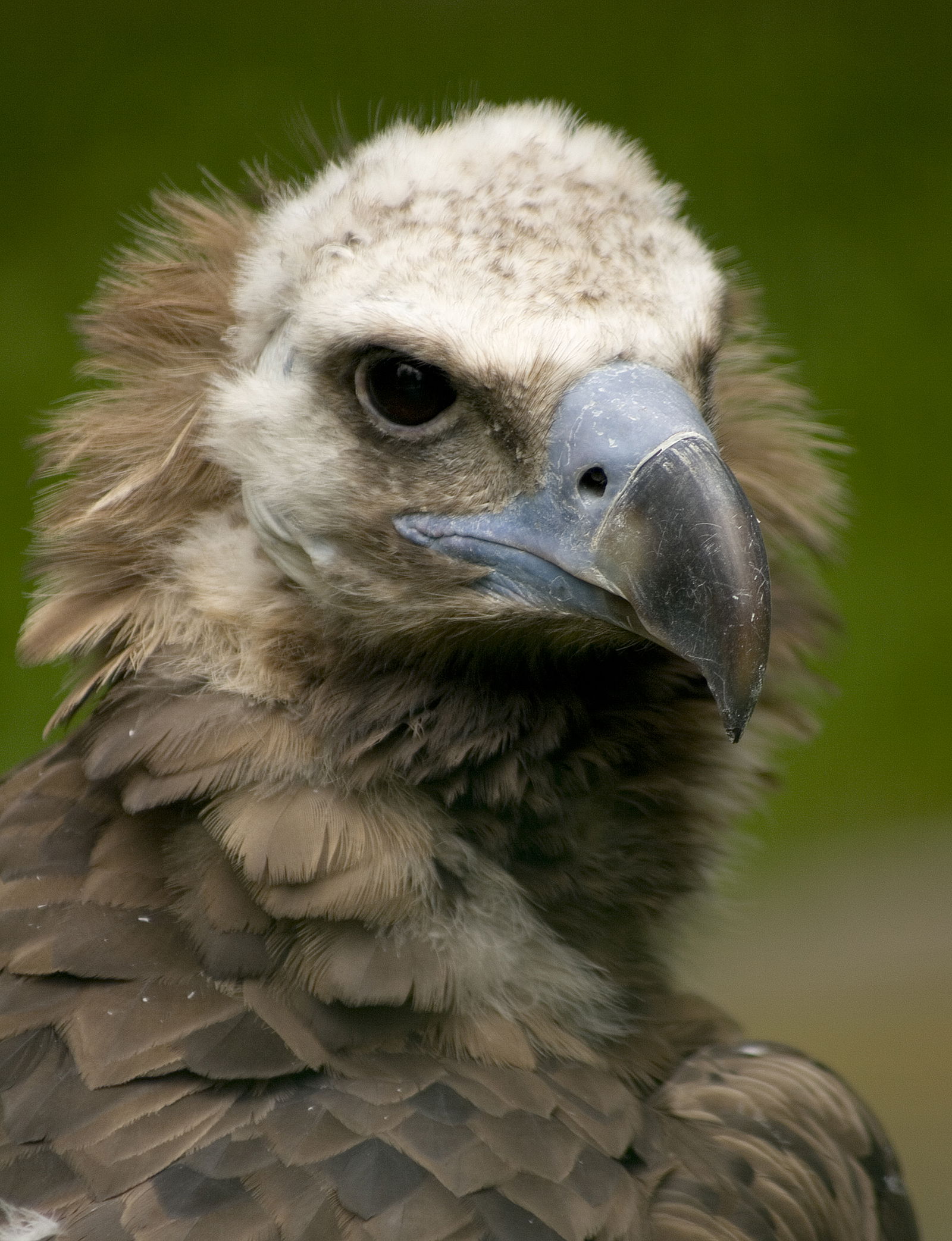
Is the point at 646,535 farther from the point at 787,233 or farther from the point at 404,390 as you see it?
the point at 787,233

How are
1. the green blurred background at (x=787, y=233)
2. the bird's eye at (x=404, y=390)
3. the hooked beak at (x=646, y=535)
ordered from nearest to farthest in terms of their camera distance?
the hooked beak at (x=646, y=535)
the bird's eye at (x=404, y=390)
the green blurred background at (x=787, y=233)

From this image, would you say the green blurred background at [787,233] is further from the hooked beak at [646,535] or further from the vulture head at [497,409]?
the hooked beak at [646,535]

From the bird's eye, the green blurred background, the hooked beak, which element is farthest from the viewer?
the green blurred background

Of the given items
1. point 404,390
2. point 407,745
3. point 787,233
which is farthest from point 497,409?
point 787,233

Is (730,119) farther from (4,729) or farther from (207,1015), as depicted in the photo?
(207,1015)

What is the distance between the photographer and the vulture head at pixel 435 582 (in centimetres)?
117

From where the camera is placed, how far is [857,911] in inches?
146

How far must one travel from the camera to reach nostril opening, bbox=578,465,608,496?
1.14m

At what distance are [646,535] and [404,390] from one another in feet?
0.85

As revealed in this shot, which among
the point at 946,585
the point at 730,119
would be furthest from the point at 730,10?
the point at 946,585

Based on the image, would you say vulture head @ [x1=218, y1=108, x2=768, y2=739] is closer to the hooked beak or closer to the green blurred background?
the hooked beak

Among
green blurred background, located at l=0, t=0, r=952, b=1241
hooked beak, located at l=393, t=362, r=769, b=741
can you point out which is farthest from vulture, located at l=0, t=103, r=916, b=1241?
green blurred background, located at l=0, t=0, r=952, b=1241

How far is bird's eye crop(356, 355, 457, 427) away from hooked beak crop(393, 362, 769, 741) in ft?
0.33

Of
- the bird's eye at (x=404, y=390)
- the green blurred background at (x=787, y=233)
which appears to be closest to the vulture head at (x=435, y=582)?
the bird's eye at (x=404, y=390)
